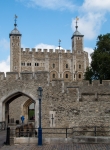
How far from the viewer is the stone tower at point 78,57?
76438 millimetres

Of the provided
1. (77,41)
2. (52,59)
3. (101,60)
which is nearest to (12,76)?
(101,60)

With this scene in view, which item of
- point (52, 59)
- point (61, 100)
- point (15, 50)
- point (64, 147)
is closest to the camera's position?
point (64, 147)

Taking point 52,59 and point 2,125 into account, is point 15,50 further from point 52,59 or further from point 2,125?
point 2,125

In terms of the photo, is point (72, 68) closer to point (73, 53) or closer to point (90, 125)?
point (73, 53)

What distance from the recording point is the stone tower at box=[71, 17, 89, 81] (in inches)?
3009

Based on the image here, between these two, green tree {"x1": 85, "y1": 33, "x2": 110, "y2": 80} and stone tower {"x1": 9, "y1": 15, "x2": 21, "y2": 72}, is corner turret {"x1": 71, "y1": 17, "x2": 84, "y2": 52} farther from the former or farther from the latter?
green tree {"x1": 85, "y1": 33, "x2": 110, "y2": 80}

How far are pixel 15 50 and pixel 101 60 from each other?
4096 cm

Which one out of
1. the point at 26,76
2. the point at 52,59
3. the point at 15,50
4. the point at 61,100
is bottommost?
the point at 61,100

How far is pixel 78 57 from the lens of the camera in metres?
77.1

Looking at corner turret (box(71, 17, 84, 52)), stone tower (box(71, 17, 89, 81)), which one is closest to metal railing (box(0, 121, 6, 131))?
stone tower (box(71, 17, 89, 81))

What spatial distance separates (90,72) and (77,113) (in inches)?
853

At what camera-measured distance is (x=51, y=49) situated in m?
76.9

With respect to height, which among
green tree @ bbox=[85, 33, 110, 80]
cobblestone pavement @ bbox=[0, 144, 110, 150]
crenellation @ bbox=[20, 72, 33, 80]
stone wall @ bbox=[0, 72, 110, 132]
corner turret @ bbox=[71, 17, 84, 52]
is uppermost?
corner turret @ bbox=[71, 17, 84, 52]

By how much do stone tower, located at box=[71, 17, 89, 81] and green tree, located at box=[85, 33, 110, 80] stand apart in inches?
1461
